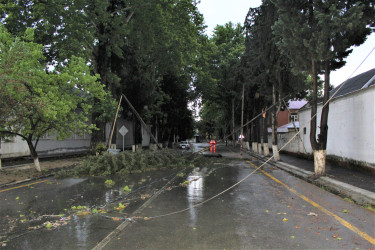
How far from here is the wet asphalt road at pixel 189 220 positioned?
15.1ft

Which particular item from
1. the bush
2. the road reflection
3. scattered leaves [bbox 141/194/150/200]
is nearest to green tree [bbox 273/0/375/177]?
the road reflection

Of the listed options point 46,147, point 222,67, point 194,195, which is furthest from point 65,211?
point 222,67

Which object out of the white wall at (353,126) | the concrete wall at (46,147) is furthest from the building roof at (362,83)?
the concrete wall at (46,147)

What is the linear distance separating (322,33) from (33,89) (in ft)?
37.4

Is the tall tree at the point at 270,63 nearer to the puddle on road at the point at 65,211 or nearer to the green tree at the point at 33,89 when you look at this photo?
the green tree at the point at 33,89

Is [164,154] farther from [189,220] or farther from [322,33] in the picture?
[189,220]

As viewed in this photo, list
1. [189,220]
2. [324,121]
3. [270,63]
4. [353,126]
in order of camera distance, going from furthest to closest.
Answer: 1. [270,63]
2. [353,126]
3. [324,121]
4. [189,220]

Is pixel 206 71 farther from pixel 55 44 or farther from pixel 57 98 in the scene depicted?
pixel 57 98

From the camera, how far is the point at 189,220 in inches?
231

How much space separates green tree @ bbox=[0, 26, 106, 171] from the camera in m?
10.5

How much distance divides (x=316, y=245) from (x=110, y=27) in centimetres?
1905

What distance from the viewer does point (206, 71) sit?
36.8 m

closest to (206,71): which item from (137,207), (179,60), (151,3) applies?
(179,60)

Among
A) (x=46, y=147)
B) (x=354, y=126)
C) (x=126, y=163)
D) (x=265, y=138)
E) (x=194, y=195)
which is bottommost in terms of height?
(x=194, y=195)
